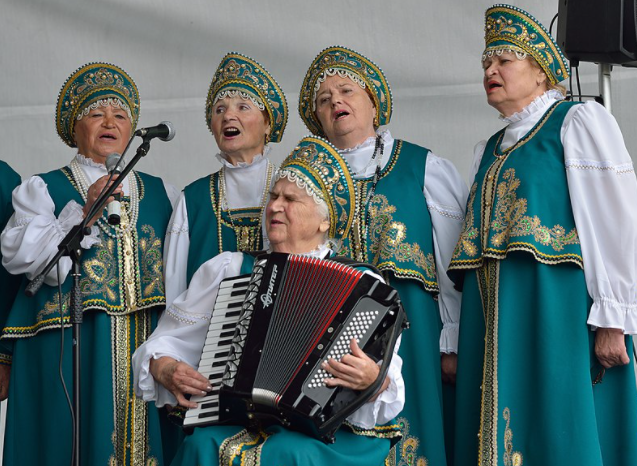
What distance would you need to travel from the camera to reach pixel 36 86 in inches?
214

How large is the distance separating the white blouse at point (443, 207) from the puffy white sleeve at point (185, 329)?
0.76m

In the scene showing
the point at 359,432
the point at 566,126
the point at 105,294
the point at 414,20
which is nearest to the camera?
the point at 359,432

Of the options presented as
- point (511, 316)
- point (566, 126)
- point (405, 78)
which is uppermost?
point (405, 78)

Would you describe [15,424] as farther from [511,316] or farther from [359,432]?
[511,316]

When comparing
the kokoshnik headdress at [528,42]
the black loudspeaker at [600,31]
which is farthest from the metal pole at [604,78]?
the kokoshnik headdress at [528,42]

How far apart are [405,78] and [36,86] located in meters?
1.75

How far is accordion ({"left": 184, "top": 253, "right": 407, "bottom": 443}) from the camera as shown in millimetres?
2971

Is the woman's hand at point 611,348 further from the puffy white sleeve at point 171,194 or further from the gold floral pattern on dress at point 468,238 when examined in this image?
the puffy white sleeve at point 171,194

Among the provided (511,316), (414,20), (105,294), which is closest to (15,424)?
(105,294)

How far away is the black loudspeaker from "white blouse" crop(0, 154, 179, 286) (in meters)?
1.78

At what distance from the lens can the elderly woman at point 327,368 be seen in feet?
9.75

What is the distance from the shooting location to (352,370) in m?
2.95

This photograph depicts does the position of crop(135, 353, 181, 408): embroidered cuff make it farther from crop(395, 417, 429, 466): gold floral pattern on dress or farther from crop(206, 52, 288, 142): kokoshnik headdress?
crop(206, 52, 288, 142): kokoshnik headdress

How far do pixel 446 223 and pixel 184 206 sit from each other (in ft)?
3.07
